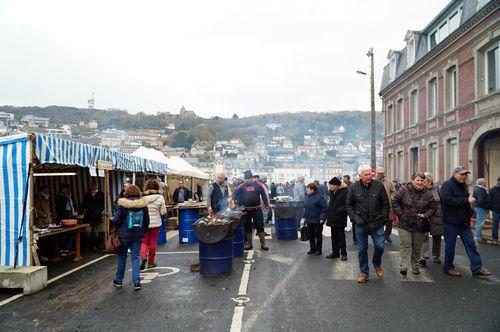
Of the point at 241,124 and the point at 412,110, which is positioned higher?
the point at 241,124

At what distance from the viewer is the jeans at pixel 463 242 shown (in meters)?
6.91

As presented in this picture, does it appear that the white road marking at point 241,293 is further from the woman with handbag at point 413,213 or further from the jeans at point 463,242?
the jeans at point 463,242

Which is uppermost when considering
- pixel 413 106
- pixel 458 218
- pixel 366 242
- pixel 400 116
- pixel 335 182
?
pixel 413 106

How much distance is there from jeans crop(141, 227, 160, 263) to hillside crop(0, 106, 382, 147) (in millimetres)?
101923

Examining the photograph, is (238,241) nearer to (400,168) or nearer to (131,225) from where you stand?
(131,225)

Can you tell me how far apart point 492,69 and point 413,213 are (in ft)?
40.3

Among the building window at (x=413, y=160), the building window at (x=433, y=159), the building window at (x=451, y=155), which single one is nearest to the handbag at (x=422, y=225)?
the building window at (x=451, y=155)

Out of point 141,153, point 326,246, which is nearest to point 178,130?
point 141,153

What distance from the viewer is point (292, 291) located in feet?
20.5

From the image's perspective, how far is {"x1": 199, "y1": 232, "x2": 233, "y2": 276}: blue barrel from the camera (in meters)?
7.30

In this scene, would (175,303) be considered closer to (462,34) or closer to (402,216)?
(402,216)

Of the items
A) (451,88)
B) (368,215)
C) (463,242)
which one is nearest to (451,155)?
(451,88)

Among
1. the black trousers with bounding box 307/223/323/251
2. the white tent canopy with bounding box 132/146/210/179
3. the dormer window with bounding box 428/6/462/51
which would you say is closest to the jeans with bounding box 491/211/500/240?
the black trousers with bounding box 307/223/323/251

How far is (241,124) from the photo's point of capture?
407 feet
